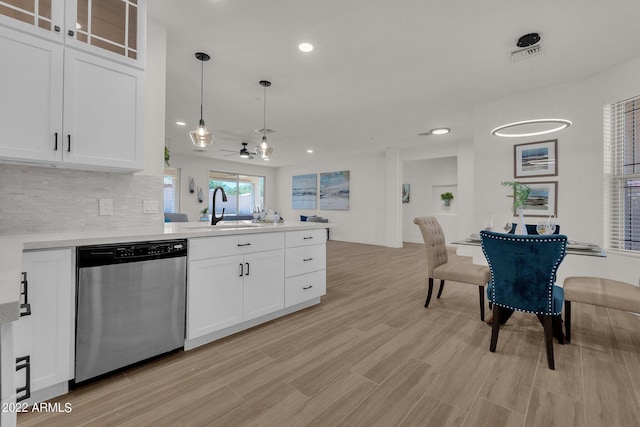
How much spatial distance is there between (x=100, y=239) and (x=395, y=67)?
317 cm

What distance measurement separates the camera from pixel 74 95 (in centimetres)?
181

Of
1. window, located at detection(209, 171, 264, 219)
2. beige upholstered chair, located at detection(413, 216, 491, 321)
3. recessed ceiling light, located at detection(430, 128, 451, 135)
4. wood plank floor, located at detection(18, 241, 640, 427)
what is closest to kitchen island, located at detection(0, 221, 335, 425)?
wood plank floor, located at detection(18, 241, 640, 427)

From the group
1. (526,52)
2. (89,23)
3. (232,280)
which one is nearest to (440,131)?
(526,52)

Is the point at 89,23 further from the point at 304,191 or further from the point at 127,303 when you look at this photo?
the point at 304,191

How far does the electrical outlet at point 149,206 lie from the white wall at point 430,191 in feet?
25.1

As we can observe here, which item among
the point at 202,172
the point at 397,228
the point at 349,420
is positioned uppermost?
the point at 202,172

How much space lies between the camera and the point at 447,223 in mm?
8445

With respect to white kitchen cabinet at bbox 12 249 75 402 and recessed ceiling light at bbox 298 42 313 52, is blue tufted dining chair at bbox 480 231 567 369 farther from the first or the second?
white kitchen cabinet at bbox 12 249 75 402

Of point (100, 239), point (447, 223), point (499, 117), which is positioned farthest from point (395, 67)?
point (447, 223)

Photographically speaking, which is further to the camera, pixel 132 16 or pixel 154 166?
pixel 154 166

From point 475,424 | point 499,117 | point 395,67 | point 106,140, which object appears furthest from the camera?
point 499,117

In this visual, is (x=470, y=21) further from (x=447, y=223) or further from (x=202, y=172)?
(x=202, y=172)

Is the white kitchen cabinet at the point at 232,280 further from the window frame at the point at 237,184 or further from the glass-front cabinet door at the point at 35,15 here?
the window frame at the point at 237,184

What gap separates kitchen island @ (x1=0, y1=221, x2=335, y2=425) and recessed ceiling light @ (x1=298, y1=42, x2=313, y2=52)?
175 cm
